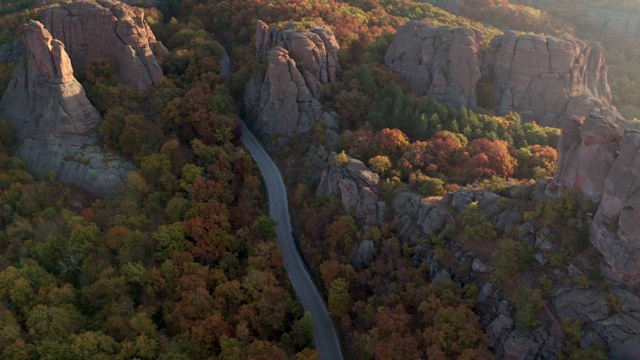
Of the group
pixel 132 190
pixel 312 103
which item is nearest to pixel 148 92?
pixel 132 190

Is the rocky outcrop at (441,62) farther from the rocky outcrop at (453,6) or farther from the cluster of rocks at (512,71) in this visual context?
the rocky outcrop at (453,6)

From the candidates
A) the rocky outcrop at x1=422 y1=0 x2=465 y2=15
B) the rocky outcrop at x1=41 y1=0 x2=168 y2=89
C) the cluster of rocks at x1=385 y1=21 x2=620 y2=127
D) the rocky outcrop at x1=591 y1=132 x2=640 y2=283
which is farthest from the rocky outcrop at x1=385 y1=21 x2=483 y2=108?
the rocky outcrop at x1=422 y1=0 x2=465 y2=15

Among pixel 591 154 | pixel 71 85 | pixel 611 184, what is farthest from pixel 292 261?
pixel 71 85

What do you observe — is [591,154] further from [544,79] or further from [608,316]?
[544,79]

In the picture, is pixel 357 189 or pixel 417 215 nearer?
pixel 417 215

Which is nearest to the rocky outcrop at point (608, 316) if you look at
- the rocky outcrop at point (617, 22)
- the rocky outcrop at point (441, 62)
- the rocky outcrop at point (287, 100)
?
the rocky outcrop at point (441, 62)

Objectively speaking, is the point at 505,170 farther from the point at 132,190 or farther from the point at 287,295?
the point at 132,190
